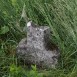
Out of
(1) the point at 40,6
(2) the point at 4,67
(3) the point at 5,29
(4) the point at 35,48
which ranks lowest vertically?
(2) the point at 4,67

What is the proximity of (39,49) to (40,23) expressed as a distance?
0.58 m

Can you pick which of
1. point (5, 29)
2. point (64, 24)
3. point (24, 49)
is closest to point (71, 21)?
point (64, 24)

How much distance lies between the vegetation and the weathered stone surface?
90 millimetres

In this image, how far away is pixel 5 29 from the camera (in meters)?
3.56

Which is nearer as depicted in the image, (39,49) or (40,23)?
(39,49)

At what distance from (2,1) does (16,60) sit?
102 centimetres

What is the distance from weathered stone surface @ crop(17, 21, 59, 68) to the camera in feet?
10.2

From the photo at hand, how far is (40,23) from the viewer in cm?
364

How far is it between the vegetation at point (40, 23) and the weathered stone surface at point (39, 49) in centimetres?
9

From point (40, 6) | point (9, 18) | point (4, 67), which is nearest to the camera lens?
point (4, 67)

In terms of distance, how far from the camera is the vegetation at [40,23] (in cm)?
304

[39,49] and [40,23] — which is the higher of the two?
[40,23]

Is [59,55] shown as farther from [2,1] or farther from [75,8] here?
[2,1]

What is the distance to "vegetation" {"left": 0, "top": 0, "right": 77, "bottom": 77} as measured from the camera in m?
3.04
